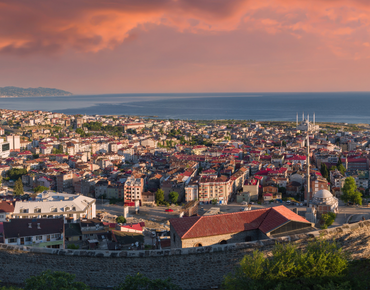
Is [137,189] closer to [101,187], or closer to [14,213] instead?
[101,187]

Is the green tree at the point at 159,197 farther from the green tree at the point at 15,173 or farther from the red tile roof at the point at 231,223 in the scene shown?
the red tile roof at the point at 231,223

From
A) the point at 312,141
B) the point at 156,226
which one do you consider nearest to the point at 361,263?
the point at 156,226

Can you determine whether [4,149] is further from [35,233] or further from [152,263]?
[152,263]

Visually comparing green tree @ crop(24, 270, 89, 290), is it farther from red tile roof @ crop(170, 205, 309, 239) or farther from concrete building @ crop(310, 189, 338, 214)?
concrete building @ crop(310, 189, 338, 214)

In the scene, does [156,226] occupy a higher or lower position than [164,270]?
lower

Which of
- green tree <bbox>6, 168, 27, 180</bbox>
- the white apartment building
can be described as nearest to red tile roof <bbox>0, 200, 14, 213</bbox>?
the white apartment building

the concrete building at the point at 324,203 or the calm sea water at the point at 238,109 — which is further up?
the calm sea water at the point at 238,109

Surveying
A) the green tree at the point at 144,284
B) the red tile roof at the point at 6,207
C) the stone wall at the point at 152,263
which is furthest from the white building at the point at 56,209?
the green tree at the point at 144,284
